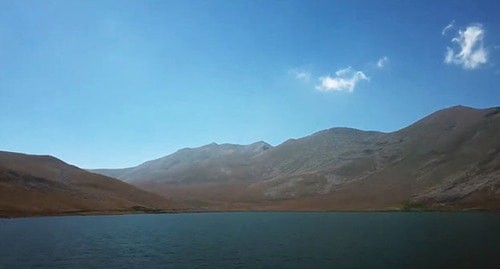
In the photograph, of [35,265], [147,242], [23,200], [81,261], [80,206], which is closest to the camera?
[35,265]

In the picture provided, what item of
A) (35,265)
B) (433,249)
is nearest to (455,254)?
(433,249)

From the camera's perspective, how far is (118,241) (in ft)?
247

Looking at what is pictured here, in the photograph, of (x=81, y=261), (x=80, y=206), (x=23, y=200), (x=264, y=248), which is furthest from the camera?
(x=80, y=206)

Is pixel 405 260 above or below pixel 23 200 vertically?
below

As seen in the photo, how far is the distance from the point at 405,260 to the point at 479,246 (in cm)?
1584

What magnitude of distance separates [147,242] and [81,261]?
22.6m

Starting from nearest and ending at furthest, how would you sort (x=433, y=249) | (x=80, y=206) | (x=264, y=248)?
1. (x=433, y=249)
2. (x=264, y=248)
3. (x=80, y=206)

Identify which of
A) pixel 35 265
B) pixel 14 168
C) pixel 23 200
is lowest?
pixel 35 265

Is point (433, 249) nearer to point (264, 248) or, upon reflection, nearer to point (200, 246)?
point (264, 248)

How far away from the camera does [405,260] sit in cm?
5003

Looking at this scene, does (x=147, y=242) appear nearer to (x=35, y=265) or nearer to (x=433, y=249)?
(x=35, y=265)

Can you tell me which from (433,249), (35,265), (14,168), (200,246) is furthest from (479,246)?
(14,168)

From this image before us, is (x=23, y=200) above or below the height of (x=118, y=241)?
above

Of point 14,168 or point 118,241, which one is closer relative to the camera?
point 118,241
